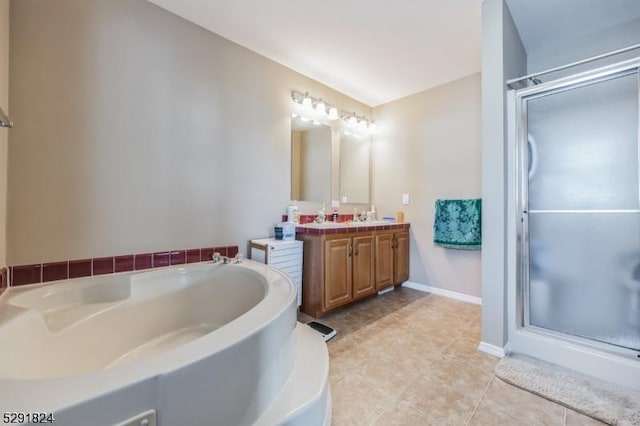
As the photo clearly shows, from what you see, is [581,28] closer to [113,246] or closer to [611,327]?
[611,327]

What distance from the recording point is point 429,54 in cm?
253

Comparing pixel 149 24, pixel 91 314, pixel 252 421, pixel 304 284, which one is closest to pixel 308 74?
pixel 149 24

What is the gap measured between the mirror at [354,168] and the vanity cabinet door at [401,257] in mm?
729

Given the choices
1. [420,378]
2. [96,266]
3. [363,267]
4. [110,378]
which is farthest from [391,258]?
[110,378]

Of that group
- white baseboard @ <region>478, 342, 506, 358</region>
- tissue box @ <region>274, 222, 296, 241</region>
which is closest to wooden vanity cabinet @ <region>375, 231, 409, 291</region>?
tissue box @ <region>274, 222, 296, 241</region>

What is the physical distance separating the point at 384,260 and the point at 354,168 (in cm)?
131

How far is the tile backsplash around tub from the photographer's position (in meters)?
1.48

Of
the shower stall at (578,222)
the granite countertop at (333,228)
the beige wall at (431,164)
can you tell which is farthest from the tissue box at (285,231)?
the shower stall at (578,222)

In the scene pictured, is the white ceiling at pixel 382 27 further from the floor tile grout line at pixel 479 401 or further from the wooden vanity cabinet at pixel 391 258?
the floor tile grout line at pixel 479 401

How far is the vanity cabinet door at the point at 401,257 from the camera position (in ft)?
10.4

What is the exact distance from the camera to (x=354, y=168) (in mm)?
3564

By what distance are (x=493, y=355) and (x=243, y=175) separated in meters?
2.41

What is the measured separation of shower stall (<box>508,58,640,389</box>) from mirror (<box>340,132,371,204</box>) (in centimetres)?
186

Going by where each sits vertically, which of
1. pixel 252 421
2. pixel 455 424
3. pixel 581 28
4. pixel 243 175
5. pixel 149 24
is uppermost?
pixel 581 28
